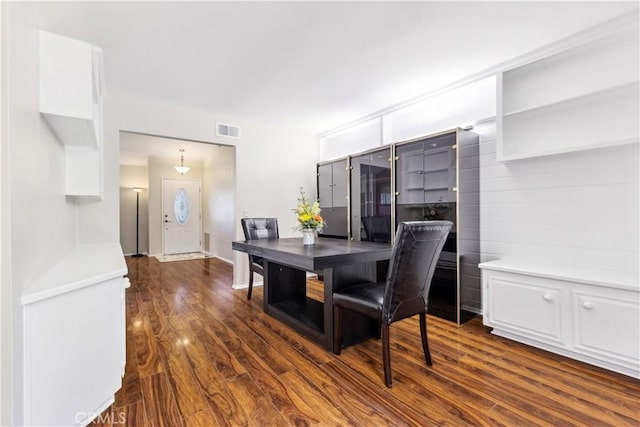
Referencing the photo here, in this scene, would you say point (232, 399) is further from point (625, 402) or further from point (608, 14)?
point (608, 14)

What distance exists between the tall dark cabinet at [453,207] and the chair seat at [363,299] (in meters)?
1.10

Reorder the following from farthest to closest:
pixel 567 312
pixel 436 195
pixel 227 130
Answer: pixel 227 130 → pixel 436 195 → pixel 567 312

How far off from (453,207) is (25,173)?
319 cm

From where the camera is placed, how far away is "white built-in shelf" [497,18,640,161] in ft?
7.13

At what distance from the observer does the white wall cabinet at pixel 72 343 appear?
4.04ft

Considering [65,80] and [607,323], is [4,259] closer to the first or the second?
[65,80]

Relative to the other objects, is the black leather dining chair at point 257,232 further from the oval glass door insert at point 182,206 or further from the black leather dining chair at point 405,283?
the oval glass door insert at point 182,206

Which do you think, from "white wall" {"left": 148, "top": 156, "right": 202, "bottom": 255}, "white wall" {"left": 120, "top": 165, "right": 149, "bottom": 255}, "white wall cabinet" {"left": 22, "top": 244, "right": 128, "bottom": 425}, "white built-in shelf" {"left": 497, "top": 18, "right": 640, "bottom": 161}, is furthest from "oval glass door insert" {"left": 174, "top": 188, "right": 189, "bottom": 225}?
"white built-in shelf" {"left": 497, "top": 18, "right": 640, "bottom": 161}

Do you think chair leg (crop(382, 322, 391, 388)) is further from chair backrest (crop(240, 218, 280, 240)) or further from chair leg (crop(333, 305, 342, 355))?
chair backrest (crop(240, 218, 280, 240))

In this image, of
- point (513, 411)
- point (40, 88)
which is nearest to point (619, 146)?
point (513, 411)

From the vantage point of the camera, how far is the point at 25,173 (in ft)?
4.35

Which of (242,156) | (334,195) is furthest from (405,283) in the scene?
(242,156)

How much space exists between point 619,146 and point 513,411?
6.87ft

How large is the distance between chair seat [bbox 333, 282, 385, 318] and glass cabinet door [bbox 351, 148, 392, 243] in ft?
5.26
